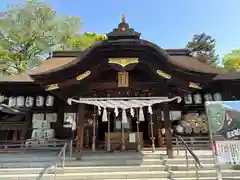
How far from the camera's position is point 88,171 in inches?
219

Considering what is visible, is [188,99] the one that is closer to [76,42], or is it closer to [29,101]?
[29,101]

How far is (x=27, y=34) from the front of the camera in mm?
18562

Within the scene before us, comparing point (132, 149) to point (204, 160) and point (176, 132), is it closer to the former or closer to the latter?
→ point (176, 132)

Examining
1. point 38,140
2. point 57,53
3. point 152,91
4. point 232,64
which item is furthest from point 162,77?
point 232,64

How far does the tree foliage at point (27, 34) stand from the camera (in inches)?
715

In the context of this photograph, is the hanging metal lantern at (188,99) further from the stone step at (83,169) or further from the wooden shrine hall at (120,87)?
the stone step at (83,169)

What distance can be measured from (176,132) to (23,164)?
6.21 metres

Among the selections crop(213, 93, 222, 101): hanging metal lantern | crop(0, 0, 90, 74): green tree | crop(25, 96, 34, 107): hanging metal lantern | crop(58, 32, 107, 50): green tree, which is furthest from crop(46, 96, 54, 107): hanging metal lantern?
crop(58, 32, 107, 50): green tree

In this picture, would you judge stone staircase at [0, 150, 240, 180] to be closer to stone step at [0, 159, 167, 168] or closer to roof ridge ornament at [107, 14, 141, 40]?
stone step at [0, 159, 167, 168]

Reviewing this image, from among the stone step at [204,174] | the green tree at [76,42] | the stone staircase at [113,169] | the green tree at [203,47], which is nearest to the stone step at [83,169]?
the stone staircase at [113,169]

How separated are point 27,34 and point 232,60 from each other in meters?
23.3

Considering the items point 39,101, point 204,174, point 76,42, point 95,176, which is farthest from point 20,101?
point 76,42

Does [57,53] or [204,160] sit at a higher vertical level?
[57,53]

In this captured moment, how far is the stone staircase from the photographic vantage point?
524 cm
